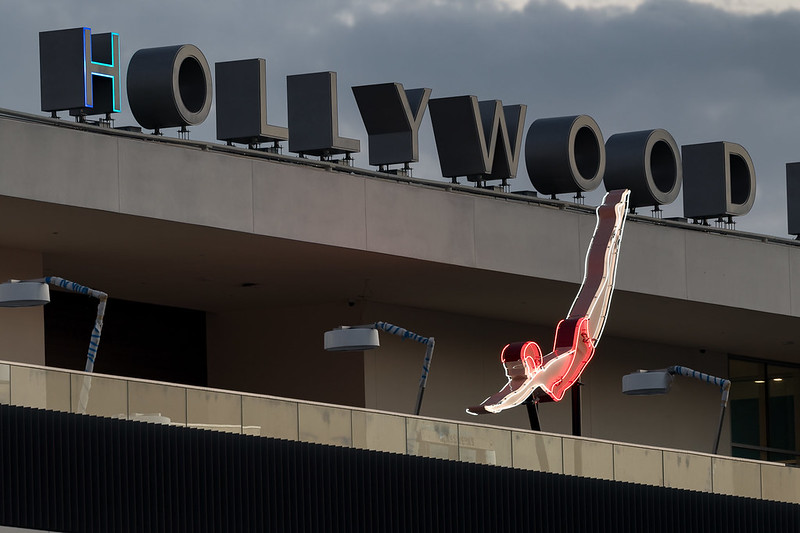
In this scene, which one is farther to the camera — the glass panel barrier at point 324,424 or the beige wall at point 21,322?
the beige wall at point 21,322

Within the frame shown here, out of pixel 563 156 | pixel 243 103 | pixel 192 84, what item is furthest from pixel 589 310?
pixel 192 84

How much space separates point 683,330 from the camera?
51.1 m

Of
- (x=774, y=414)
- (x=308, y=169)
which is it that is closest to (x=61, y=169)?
(x=308, y=169)

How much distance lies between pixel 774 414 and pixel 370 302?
17.8 meters

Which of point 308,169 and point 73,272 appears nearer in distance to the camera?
point 308,169

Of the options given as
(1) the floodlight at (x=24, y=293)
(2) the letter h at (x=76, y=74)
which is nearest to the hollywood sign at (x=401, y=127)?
(2) the letter h at (x=76, y=74)

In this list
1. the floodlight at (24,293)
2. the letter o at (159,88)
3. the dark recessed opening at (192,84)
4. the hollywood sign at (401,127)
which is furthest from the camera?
the dark recessed opening at (192,84)

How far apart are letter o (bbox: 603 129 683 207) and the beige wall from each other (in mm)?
14342

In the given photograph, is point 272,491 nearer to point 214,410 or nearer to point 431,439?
point 214,410

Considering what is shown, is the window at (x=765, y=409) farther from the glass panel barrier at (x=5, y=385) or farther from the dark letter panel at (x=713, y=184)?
the glass panel barrier at (x=5, y=385)

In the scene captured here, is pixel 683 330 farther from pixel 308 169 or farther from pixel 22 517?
pixel 22 517

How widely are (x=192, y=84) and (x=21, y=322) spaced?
20.3 ft

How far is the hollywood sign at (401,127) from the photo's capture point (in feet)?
120

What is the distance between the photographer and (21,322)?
39656 millimetres
